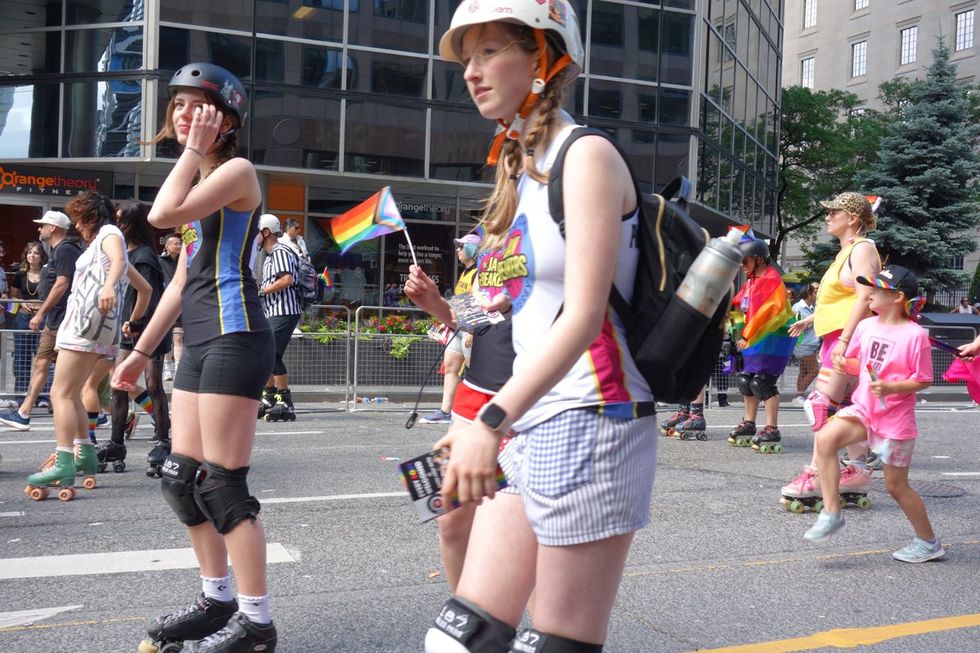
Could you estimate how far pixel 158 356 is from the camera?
8141mm

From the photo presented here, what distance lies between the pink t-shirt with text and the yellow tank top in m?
1.04

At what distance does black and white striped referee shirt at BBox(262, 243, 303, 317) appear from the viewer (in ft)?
35.1

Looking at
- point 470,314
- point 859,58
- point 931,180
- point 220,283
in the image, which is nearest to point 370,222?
point 220,283

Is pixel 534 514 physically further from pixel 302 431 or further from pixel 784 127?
pixel 784 127

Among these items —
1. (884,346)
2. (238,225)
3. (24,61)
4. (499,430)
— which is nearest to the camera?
(499,430)

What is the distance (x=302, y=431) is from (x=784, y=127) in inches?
1650

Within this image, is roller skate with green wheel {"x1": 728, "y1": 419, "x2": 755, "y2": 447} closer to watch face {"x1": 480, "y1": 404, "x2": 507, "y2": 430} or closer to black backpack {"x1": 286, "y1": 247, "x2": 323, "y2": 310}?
black backpack {"x1": 286, "y1": 247, "x2": 323, "y2": 310}

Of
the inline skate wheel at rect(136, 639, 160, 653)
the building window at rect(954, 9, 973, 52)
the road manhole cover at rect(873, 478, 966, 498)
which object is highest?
the building window at rect(954, 9, 973, 52)

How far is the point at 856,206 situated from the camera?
6891mm

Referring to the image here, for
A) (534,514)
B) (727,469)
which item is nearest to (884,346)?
(727,469)

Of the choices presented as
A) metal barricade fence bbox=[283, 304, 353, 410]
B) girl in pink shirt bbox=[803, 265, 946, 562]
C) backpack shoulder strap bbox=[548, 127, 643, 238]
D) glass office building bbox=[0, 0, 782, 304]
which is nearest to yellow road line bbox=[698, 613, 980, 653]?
girl in pink shirt bbox=[803, 265, 946, 562]

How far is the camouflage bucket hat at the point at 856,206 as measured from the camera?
689 centimetres

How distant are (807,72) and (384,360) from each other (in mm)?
64228

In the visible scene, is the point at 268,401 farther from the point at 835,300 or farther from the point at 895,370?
the point at 895,370
